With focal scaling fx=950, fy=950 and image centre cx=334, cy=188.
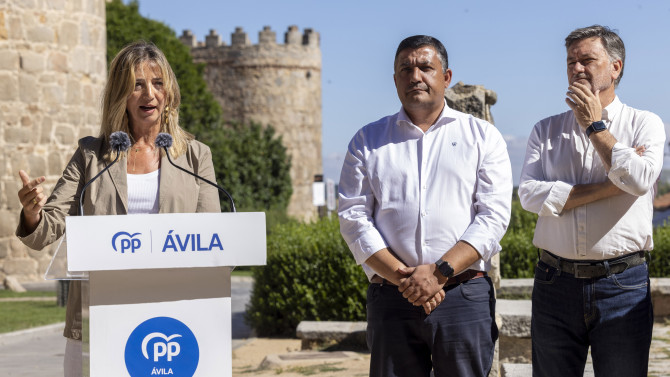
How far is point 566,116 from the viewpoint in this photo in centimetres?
400

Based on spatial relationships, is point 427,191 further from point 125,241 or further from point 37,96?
point 37,96

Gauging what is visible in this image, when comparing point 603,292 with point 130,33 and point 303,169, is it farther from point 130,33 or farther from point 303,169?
point 303,169

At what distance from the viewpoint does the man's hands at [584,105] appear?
3.75m

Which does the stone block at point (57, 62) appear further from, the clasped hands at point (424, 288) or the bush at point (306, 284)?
the clasped hands at point (424, 288)

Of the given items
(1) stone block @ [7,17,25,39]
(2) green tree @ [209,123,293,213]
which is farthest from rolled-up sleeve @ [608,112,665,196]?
(2) green tree @ [209,123,293,213]

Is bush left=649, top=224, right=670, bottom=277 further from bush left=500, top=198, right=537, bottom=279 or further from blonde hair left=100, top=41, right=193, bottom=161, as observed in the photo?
blonde hair left=100, top=41, right=193, bottom=161

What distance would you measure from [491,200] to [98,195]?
4.98 ft

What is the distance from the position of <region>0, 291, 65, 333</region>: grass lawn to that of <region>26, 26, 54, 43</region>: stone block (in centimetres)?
512

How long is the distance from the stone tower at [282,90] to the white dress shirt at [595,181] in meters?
40.7

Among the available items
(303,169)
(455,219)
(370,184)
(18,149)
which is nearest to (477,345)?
(455,219)

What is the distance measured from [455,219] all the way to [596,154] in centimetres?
69

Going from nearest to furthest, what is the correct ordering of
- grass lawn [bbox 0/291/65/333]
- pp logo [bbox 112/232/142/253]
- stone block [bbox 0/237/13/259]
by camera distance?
pp logo [bbox 112/232/142/253] → grass lawn [bbox 0/291/65/333] → stone block [bbox 0/237/13/259]

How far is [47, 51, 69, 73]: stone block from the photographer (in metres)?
17.7

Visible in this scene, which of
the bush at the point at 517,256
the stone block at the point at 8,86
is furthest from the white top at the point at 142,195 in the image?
the stone block at the point at 8,86
